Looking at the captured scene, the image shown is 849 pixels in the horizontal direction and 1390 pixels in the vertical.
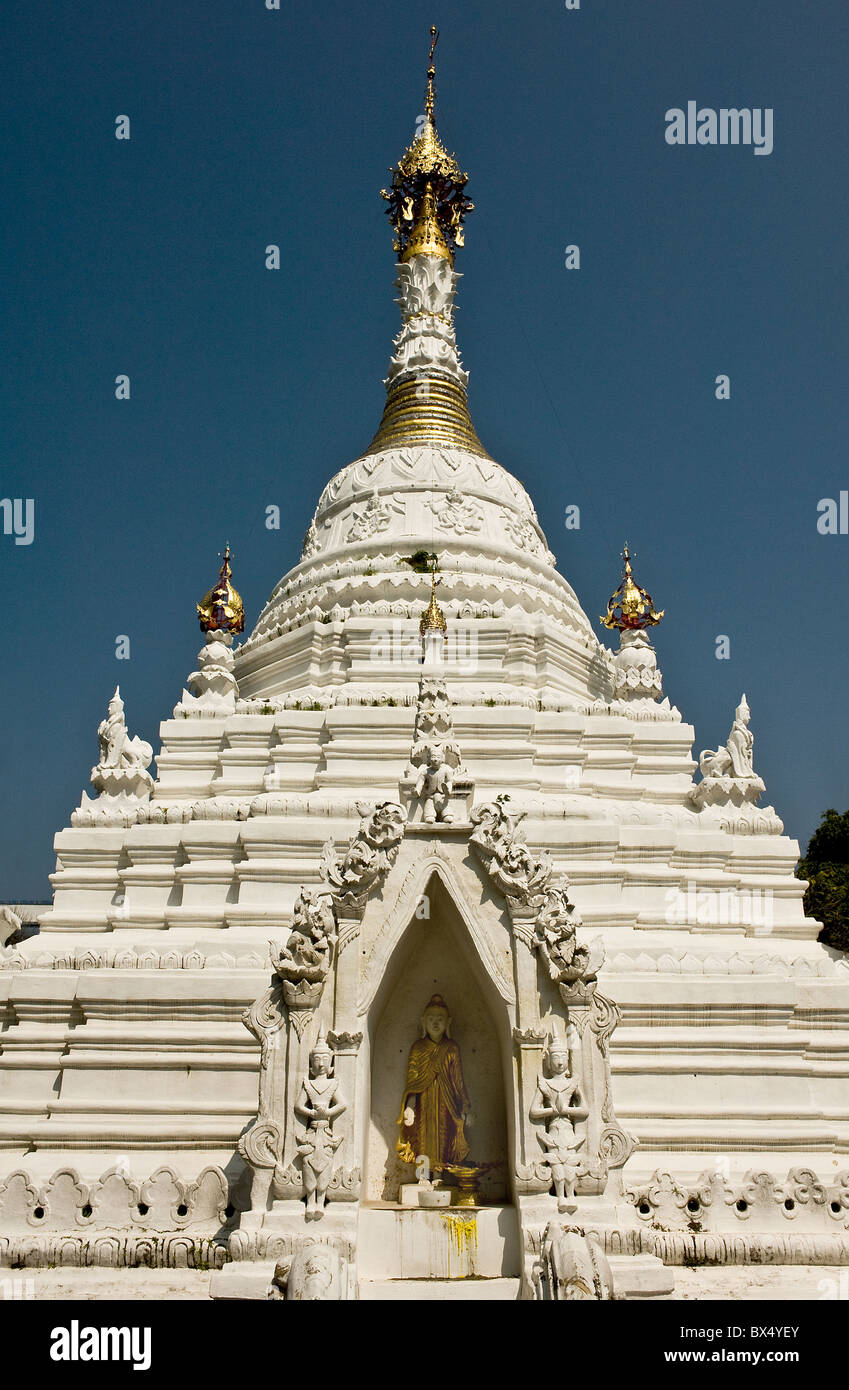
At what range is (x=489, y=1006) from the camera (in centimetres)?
982

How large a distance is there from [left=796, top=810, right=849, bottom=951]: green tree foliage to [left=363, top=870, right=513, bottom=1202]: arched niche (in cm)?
1655

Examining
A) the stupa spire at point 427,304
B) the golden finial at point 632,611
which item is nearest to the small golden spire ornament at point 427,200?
the stupa spire at point 427,304

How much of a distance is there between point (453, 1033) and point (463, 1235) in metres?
1.99

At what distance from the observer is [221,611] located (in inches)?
892

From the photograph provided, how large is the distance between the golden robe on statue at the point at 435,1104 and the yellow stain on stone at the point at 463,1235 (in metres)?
Answer: 0.83

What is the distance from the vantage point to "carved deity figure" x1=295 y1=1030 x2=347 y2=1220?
8461 millimetres

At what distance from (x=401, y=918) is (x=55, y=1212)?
5.21m

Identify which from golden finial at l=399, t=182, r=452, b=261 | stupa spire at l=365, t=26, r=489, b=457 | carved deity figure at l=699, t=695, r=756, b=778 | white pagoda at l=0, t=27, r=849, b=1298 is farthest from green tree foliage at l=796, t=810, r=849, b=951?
golden finial at l=399, t=182, r=452, b=261

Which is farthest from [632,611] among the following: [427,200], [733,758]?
[427,200]

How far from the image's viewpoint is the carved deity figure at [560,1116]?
28.2 ft
